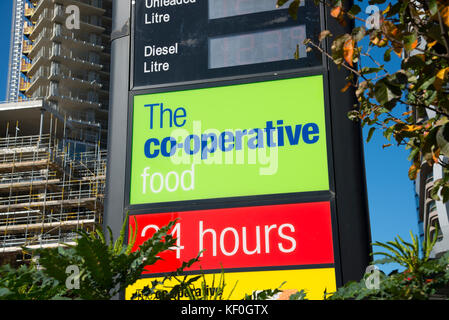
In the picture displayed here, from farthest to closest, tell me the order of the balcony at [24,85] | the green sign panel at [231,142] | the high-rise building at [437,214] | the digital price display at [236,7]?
the balcony at [24,85]
the digital price display at [236,7]
the green sign panel at [231,142]
the high-rise building at [437,214]

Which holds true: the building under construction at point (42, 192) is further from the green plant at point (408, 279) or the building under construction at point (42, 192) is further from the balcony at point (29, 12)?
the green plant at point (408, 279)

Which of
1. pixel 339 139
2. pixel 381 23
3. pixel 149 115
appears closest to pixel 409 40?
pixel 381 23

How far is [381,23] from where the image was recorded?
2852 mm

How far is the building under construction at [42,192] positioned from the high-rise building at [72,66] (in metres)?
7.03

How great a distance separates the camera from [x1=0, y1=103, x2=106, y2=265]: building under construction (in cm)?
5669

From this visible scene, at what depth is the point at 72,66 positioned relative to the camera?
77.6 meters

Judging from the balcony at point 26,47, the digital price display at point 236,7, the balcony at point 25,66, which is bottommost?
the digital price display at point 236,7

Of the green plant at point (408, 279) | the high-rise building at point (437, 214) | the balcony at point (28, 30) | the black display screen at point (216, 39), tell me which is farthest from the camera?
the balcony at point (28, 30)

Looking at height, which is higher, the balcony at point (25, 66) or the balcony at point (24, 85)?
the balcony at point (25, 66)

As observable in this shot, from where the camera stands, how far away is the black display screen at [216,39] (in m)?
4.77

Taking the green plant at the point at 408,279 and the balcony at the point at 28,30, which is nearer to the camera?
the green plant at the point at 408,279

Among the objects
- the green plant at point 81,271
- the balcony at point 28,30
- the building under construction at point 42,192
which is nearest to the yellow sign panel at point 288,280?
the green plant at point 81,271

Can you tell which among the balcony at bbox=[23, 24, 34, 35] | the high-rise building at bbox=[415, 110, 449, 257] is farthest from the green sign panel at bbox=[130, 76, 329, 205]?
the balcony at bbox=[23, 24, 34, 35]
